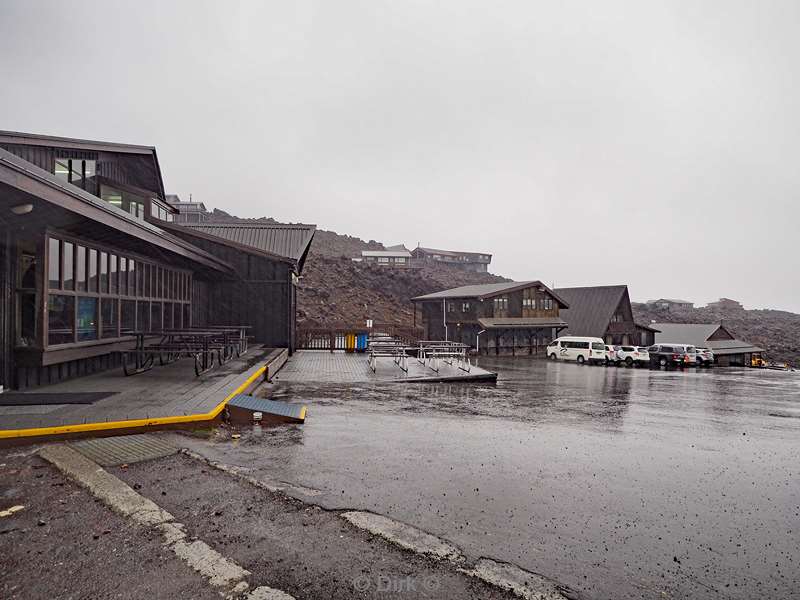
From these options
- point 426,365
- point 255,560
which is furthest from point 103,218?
point 426,365

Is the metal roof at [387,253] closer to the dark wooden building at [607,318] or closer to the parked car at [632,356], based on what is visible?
the dark wooden building at [607,318]

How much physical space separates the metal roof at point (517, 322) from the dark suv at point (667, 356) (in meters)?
8.83

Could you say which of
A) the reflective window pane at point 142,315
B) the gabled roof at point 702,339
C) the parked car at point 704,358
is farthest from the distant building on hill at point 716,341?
the reflective window pane at point 142,315

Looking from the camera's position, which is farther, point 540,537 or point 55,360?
point 55,360

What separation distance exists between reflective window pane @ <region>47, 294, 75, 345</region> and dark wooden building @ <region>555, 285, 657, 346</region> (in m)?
40.8

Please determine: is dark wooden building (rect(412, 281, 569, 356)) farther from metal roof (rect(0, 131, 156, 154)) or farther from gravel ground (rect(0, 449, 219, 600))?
gravel ground (rect(0, 449, 219, 600))

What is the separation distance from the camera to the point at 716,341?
1663 inches

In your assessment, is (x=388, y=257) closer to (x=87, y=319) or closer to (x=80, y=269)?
(x=87, y=319)

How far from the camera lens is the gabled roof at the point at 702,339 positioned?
40.8 m

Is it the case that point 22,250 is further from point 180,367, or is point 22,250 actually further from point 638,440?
point 638,440

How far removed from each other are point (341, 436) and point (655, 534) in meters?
4.49

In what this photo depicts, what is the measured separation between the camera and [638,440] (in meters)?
7.53

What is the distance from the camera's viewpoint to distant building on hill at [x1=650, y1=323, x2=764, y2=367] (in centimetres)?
4053

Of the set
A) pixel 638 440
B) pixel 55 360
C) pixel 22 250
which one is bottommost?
pixel 638 440
